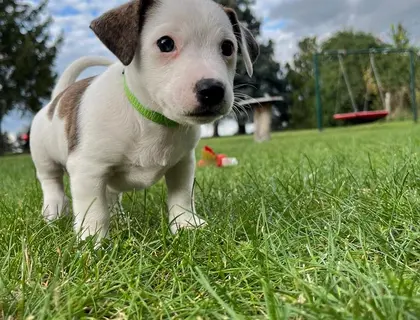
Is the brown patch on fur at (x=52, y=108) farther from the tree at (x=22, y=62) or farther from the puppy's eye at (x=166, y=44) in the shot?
the tree at (x=22, y=62)

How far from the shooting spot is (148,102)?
2.27m

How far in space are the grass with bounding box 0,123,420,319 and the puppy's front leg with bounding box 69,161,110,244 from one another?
108 millimetres

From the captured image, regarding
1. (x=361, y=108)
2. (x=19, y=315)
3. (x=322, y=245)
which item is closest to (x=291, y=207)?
(x=322, y=245)

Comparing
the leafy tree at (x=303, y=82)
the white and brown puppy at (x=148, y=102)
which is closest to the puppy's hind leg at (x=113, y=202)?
the white and brown puppy at (x=148, y=102)

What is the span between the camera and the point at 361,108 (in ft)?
91.6

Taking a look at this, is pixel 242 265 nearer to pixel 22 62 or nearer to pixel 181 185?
pixel 181 185

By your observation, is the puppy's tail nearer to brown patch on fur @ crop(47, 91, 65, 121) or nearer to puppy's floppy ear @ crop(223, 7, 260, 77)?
brown patch on fur @ crop(47, 91, 65, 121)

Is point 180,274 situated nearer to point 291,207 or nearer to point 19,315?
point 19,315

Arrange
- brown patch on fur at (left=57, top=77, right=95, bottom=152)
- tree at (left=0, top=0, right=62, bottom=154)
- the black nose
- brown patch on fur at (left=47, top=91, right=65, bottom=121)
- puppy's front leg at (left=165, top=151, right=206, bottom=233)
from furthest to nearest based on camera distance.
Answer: tree at (left=0, top=0, right=62, bottom=154)
brown patch on fur at (left=47, top=91, right=65, bottom=121)
puppy's front leg at (left=165, top=151, right=206, bottom=233)
brown patch on fur at (left=57, top=77, right=95, bottom=152)
the black nose

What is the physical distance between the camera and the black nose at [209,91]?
6.31ft

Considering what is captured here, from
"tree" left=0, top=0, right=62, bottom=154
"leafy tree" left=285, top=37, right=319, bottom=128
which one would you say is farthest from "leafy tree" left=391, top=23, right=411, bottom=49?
"tree" left=0, top=0, right=62, bottom=154

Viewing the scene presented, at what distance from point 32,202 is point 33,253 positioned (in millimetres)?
1420

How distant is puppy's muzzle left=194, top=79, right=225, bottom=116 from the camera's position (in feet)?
6.32

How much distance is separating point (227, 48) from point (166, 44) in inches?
12.6
